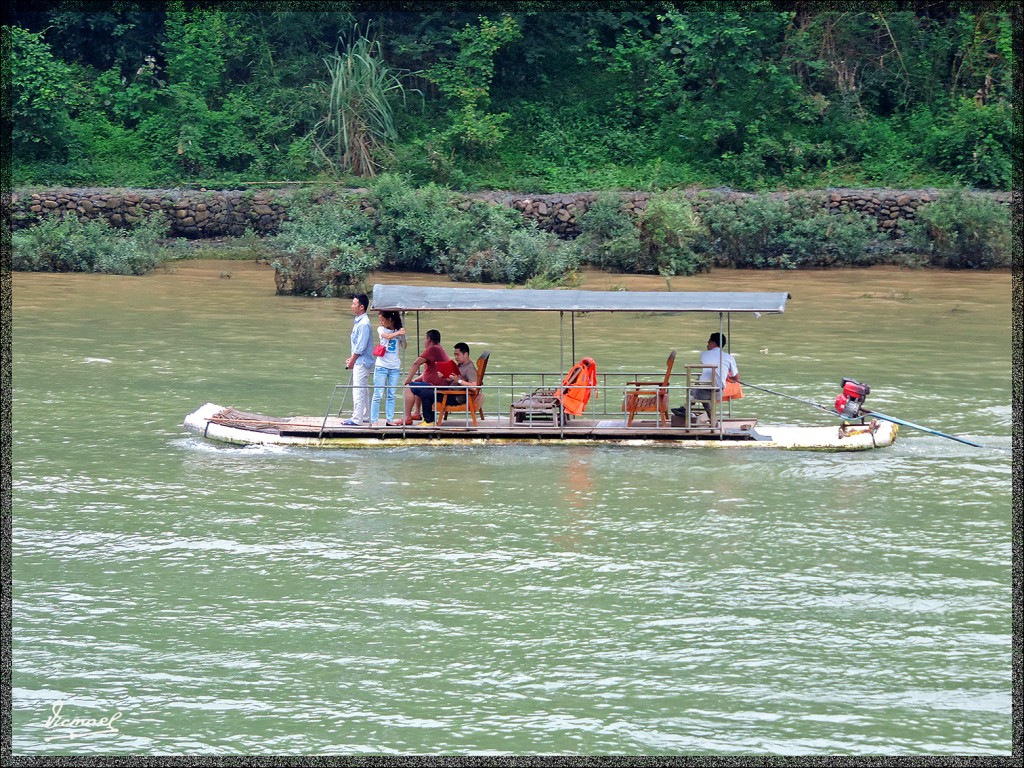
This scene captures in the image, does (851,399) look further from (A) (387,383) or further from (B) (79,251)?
(B) (79,251)

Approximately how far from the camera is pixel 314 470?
1375 centimetres

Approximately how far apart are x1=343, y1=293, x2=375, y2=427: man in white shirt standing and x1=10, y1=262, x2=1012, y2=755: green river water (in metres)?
0.77

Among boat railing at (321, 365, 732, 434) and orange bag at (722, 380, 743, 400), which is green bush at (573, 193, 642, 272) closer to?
boat railing at (321, 365, 732, 434)

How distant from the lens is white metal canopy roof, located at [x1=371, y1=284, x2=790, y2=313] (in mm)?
14384

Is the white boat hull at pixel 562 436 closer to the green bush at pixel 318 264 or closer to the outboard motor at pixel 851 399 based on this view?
the outboard motor at pixel 851 399

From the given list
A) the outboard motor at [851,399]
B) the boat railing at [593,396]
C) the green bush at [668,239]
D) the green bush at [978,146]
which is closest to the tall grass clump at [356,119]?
the green bush at [668,239]

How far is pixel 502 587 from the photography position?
1031cm

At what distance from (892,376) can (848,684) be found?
10.5m

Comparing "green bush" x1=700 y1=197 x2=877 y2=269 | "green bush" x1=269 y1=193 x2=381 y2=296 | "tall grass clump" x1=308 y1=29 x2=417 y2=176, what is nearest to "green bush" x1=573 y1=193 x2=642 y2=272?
"green bush" x1=700 y1=197 x2=877 y2=269

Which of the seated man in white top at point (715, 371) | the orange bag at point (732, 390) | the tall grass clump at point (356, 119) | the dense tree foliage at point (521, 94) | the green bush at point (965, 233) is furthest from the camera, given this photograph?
the tall grass clump at point (356, 119)

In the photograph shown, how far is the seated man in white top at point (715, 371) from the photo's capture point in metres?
14.5

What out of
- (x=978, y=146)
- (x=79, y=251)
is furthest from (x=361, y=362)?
(x=978, y=146)

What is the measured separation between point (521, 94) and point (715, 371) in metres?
26.1

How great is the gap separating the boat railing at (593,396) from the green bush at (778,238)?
1193cm
